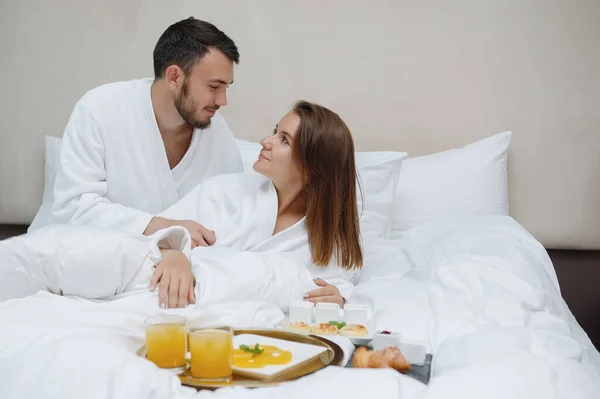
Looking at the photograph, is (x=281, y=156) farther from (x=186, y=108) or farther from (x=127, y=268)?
(x=127, y=268)

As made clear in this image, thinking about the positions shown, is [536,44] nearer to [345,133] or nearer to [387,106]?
[387,106]

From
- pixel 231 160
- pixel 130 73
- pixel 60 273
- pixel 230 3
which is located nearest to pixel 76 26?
pixel 130 73

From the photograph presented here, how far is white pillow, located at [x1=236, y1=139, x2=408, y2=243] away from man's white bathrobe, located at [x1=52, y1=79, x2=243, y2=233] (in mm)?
538

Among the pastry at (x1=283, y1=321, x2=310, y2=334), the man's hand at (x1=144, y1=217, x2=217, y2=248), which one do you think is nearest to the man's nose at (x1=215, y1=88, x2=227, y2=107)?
the man's hand at (x1=144, y1=217, x2=217, y2=248)

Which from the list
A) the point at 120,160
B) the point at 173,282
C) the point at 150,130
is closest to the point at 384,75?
the point at 150,130

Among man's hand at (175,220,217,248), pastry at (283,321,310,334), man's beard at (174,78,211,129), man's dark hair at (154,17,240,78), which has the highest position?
man's dark hair at (154,17,240,78)

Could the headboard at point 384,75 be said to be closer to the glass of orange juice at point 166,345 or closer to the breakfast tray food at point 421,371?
the breakfast tray food at point 421,371

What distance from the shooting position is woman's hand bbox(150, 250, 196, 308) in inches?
59.5

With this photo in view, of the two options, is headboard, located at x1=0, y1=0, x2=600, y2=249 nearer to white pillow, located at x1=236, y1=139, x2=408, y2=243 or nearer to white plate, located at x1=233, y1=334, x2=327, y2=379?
white pillow, located at x1=236, y1=139, x2=408, y2=243

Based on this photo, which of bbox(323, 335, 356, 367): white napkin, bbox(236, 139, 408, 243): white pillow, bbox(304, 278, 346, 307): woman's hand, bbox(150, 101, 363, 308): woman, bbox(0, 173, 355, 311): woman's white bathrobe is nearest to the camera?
bbox(323, 335, 356, 367): white napkin

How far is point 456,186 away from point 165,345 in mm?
1619

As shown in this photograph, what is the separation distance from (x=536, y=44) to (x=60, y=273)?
6.50 feet

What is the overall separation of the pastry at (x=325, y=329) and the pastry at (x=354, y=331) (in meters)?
0.02

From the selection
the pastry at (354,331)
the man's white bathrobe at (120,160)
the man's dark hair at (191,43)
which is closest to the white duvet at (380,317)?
the pastry at (354,331)
